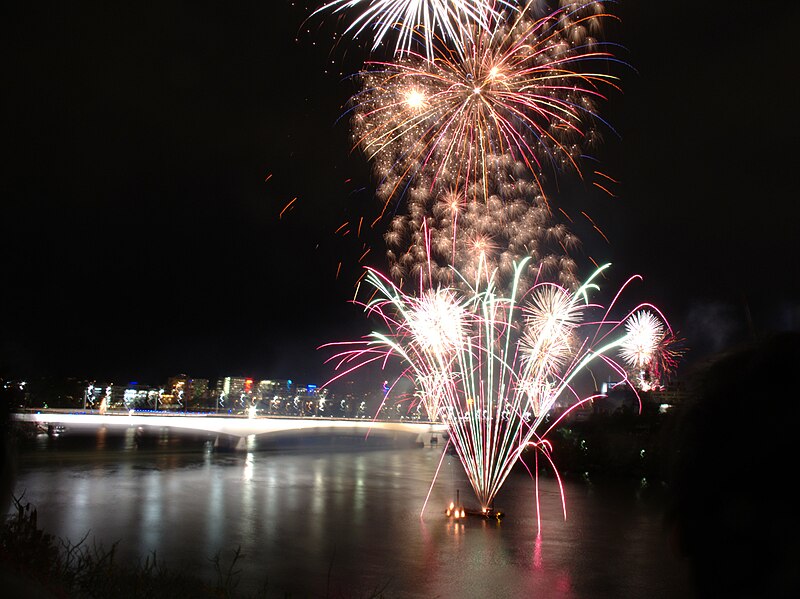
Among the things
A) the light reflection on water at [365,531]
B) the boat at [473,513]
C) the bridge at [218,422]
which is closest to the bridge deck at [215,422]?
the bridge at [218,422]

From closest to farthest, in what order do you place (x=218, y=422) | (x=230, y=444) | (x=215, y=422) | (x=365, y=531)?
(x=365, y=531)
(x=215, y=422)
(x=218, y=422)
(x=230, y=444)

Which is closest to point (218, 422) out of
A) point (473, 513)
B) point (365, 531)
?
point (473, 513)

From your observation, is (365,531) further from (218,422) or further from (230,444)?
(230,444)

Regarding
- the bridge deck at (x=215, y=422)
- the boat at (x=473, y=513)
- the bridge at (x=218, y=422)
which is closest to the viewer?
the boat at (x=473, y=513)

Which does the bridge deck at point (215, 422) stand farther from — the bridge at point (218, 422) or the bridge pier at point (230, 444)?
the bridge pier at point (230, 444)

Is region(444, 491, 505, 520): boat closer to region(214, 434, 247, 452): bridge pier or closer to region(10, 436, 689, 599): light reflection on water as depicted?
region(10, 436, 689, 599): light reflection on water

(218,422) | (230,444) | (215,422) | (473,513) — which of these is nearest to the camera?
(473,513)

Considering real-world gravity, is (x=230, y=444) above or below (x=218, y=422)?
below

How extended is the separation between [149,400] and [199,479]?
328 feet

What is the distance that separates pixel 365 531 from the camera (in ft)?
73.6

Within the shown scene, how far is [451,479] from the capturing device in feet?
135

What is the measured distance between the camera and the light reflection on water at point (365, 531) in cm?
1564

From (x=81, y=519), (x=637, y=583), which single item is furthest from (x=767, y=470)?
(x=81, y=519)

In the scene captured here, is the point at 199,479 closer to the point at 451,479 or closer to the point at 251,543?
the point at 451,479
